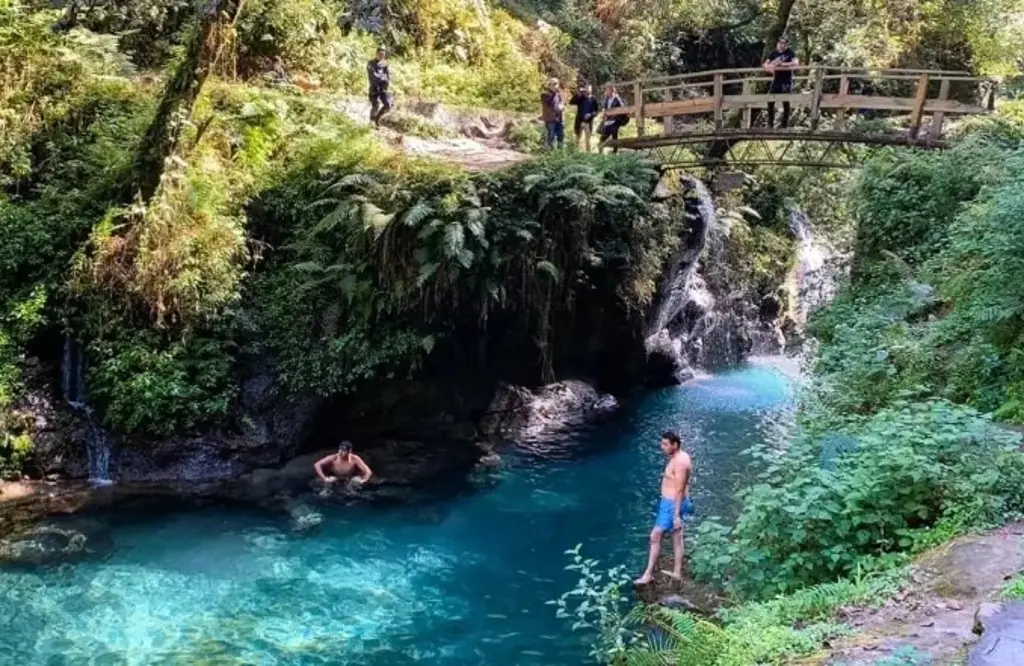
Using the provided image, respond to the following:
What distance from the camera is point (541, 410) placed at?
1911 centimetres

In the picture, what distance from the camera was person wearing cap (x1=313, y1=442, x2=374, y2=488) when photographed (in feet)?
45.9

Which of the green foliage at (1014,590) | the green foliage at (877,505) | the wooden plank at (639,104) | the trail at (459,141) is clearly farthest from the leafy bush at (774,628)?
the wooden plank at (639,104)

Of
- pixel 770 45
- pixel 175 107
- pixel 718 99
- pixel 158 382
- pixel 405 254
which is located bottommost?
pixel 158 382

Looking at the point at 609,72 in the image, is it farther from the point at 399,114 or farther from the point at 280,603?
the point at 280,603

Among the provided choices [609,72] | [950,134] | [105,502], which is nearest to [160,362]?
[105,502]

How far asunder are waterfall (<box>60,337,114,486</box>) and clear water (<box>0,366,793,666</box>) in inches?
67.2

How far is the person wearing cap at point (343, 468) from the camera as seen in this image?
1398cm

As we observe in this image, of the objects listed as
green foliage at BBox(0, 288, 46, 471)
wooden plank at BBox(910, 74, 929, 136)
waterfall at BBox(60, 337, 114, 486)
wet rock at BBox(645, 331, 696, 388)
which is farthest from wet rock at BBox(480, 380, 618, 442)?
wooden plank at BBox(910, 74, 929, 136)

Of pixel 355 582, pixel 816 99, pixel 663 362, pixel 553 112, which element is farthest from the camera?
pixel 663 362

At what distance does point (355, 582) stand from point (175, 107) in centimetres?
876

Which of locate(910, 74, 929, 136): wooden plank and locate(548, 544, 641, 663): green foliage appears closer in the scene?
locate(548, 544, 641, 663): green foliage

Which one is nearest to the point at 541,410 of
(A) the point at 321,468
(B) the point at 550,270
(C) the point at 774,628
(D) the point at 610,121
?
(B) the point at 550,270

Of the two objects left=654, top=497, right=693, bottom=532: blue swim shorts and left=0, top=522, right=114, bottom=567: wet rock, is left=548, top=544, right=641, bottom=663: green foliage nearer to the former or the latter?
left=654, top=497, right=693, bottom=532: blue swim shorts

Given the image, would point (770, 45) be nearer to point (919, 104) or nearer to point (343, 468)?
point (919, 104)
